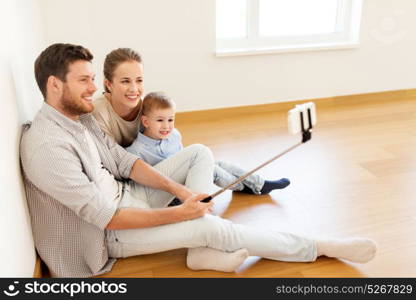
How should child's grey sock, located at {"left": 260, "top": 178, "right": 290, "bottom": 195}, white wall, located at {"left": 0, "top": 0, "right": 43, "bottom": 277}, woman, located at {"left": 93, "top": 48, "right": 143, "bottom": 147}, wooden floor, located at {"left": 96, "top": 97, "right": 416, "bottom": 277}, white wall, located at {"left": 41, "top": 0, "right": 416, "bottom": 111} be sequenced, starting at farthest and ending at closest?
white wall, located at {"left": 41, "top": 0, "right": 416, "bottom": 111}
child's grey sock, located at {"left": 260, "top": 178, "right": 290, "bottom": 195}
woman, located at {"left": 93, "top": 48, "right": 143, "bottom": 147}
wooden floor, located at {"left": 96, "top": 97, "right": 416, "bottom": 277}
white wall, located at {"left": 0, "top": 0, "right": 43, "bottom": 277}

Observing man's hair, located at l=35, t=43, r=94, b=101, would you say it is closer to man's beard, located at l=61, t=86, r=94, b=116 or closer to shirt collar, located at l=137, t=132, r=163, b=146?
man's beard, located at l=61, t=86, r=94, b=116

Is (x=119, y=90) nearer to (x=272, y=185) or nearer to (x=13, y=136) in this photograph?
(x=13, y=136)

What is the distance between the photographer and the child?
78.0 inches

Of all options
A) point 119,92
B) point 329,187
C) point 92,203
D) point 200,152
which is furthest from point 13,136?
point 329,187

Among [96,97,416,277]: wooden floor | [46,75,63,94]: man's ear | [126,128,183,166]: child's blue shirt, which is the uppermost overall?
[46,75,63,94]: man's ear

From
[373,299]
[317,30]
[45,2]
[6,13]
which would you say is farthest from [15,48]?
[317,30]

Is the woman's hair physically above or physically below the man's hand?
above

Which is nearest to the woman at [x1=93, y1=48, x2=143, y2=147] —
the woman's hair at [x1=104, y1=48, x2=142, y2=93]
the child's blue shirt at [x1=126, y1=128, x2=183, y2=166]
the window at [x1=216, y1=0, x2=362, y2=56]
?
the woman's hair at [x1=104, y1=48, x2=142, y2=93]

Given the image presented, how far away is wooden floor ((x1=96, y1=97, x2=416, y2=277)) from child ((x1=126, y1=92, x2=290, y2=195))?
167mm

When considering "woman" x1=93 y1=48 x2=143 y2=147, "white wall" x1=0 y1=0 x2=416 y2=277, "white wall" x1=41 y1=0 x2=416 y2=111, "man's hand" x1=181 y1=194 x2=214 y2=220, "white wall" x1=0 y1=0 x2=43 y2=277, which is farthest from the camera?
"white wall" x1=41 y1=0 x2=416 y2=111

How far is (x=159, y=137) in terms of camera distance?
2.04 m

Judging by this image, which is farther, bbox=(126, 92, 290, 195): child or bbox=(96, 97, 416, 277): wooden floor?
bbox=(126, 92, 290, 195): child

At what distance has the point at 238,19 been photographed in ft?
10.9

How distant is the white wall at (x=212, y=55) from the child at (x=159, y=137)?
42.6 inches
